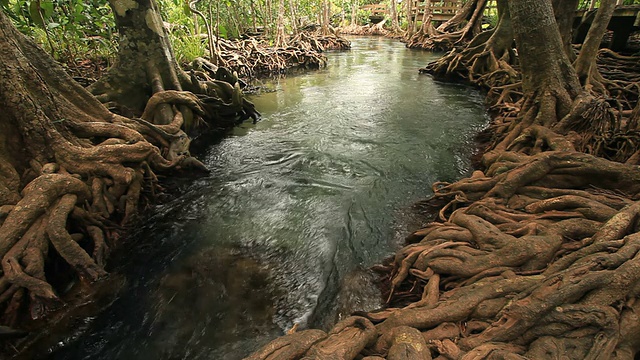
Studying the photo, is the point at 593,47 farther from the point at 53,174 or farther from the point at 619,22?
the point at 53,174

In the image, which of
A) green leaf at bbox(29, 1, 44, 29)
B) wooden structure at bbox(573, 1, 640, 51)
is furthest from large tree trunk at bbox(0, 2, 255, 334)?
wooden structure at bbox(573, 1, 640, 51)

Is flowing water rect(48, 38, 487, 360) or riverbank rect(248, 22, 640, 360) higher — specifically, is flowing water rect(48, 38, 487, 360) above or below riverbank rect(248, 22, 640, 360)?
below

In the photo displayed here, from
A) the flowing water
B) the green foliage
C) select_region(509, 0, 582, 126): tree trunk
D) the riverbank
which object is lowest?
the flowing water

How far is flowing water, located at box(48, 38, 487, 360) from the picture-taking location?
2.67m

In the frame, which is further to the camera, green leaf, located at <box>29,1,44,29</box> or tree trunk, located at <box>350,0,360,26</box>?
tree trunk, located at <box>350,0,360,26</box>

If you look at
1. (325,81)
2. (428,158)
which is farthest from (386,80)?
(428,158)

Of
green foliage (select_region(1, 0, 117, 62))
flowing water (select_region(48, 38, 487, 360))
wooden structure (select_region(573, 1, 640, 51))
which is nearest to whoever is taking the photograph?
flowing water (select_region(48, 38, 487, 360))

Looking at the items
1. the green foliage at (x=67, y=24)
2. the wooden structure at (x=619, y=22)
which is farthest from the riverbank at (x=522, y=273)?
the green foliage at (x=67, y=24)

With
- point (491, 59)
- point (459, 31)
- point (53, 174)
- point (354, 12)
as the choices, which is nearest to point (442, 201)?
point (53, 174)

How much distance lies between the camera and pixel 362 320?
211cm

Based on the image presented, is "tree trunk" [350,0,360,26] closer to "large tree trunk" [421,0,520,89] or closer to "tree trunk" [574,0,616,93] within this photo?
"large tree trunk" [421,0,520,89]

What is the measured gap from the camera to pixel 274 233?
3.83 metres

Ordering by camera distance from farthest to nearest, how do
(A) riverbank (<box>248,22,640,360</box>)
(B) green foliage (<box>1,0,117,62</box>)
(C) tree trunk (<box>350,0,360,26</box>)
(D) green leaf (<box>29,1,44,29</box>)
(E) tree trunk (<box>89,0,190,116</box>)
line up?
1. (C) tree trunk (<box>350,0,360,26</box>)
2. (B) green foliage (<box>1,0,117,62</box>)
3. (D) green leaf (<box>29,1,44,29</box>)
4. (E) tree trunk (<box>89,0,190,116</box>)
5. (A) riverbank (<box>248,22,640,360</box>)

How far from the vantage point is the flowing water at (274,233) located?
8.75 feet
